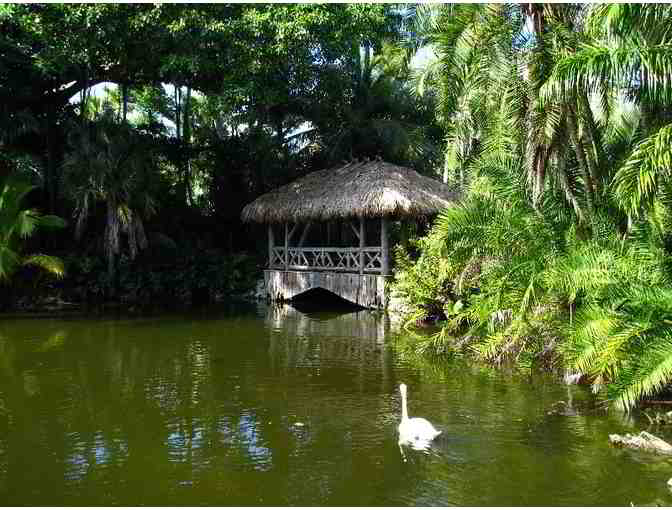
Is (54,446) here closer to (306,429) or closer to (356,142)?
(306,429)

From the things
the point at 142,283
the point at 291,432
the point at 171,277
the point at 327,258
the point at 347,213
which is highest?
the point at 347,213

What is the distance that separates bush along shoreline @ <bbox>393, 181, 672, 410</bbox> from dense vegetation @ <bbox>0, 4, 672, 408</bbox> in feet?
0.10

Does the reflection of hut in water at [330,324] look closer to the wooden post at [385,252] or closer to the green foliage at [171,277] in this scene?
the wooden post at [385,252]

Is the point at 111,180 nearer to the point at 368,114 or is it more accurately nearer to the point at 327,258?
the point at 327,258

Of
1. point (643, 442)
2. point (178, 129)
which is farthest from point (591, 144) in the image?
point (178, 129)

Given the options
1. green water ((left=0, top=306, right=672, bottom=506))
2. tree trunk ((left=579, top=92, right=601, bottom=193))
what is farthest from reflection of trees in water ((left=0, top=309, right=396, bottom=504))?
tree trunk ((left=579, top=92, right=601, bottom=193))

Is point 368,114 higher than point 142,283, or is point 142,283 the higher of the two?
point 368,114

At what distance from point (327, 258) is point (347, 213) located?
2701mm

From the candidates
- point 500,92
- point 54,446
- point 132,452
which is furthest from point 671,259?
point 54,446

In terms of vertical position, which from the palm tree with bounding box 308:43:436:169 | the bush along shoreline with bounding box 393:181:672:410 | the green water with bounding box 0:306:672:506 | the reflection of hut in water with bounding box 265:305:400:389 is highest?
the palm tree with bounding box 308:43:436:169

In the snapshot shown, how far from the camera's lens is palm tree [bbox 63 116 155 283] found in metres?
18.2

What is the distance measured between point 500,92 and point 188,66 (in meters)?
10.1

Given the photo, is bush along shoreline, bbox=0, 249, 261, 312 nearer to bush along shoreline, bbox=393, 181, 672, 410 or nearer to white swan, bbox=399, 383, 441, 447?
bush along shoreline, bbox=393, 181, 672, 410

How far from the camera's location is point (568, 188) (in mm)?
→ 8531
